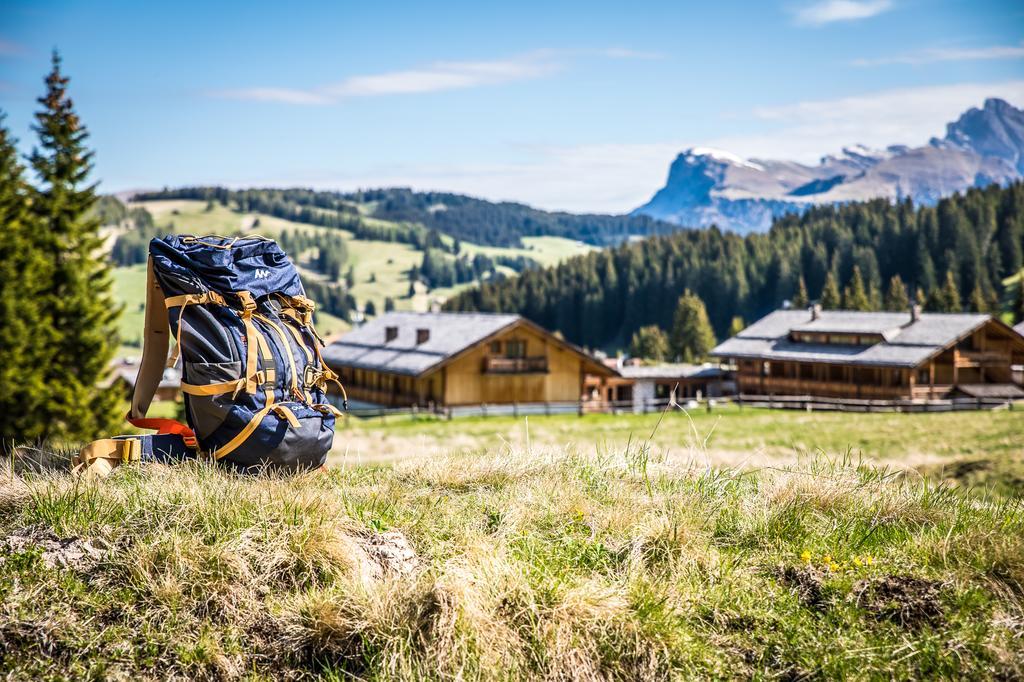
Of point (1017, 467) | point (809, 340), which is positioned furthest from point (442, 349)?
point (1017, 467)

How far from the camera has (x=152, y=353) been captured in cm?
612

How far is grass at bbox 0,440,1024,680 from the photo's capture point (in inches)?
157

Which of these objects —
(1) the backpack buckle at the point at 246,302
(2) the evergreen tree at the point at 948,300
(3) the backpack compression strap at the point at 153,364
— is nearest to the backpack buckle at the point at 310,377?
(1) the backpack buckle at the point at 246,302

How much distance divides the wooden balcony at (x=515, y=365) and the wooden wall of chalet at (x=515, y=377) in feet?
0.38

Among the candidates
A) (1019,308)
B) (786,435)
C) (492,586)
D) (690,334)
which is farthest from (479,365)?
(1019,308)

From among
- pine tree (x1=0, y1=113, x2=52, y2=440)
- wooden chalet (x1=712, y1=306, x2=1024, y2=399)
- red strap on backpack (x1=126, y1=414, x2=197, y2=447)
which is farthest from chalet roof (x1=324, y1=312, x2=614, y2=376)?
red strap on backpack (x1=126, y1=414, x2=197, y2=447)

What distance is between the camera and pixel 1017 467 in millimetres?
19000

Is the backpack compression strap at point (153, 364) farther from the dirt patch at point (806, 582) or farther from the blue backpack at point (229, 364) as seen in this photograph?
the dirt patch at point (806, 582)

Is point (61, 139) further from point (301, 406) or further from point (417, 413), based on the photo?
point (301, 406)

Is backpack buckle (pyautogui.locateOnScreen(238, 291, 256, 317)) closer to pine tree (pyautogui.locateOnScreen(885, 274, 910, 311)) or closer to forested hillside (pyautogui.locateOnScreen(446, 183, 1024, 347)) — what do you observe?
forested hillside (pyautogui.locateOnScreen(446, 183, 1024, 347))

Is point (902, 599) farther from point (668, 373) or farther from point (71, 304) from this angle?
point (668, 373)

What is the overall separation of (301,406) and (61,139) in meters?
34.3

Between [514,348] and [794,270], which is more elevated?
[794,270]

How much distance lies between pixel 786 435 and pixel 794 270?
106 metres
